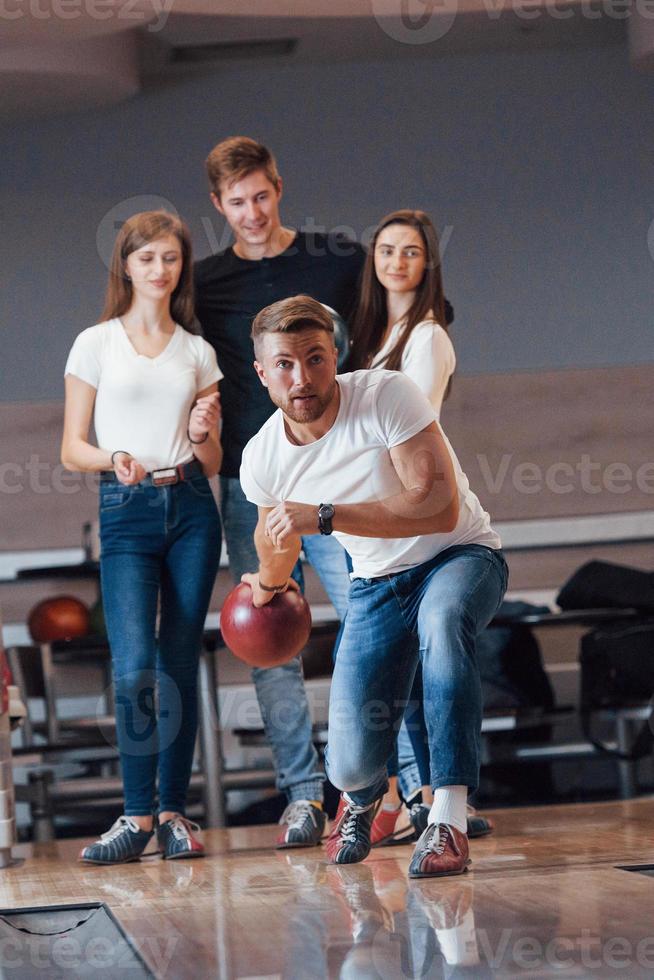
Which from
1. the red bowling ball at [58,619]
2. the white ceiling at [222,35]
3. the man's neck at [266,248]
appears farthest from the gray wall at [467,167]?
the man's neck at [266,248]

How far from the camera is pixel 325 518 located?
212cm

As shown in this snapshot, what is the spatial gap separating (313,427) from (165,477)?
58 centimetres

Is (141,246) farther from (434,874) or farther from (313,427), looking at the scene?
(434,874)

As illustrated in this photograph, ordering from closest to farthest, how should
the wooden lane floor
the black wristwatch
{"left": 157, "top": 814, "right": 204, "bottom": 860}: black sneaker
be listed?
the wooden lane floor → the black wristwatch → {"left": 157, "top": 814, "right": 204, "bottom": 860}: black sneaker

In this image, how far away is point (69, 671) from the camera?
5.45 metres

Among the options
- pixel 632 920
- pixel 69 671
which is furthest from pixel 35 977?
pixel 69 671

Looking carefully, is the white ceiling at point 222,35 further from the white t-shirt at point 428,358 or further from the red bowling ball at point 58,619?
the white t-shirt at point 428,358

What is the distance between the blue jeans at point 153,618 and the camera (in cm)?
276

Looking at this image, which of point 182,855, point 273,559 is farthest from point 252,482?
point 182,855

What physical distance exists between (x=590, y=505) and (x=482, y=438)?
0.56 meters

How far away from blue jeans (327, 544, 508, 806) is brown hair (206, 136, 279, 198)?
1011mm

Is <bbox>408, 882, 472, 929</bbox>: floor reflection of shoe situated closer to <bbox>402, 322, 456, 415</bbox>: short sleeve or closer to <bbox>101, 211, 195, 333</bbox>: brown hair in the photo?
<bbox>402, 322, 456, 415</bbox>: short sleeve

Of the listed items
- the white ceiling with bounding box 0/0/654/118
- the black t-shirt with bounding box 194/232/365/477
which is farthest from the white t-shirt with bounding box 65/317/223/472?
the white ceiling with bounding box 0/0/654/118

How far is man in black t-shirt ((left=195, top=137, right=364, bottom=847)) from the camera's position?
287cm
